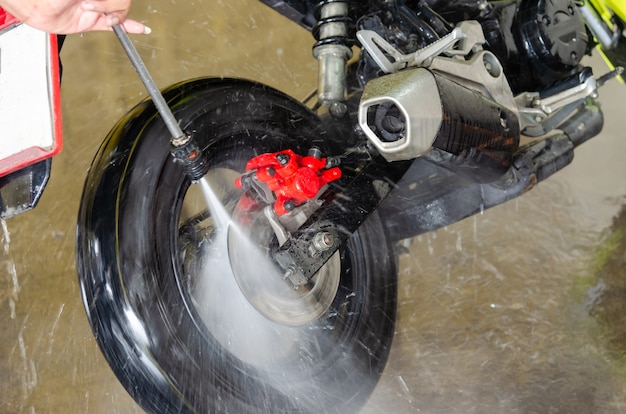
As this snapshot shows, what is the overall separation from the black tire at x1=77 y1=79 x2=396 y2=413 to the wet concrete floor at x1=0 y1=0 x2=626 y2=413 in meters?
0.50

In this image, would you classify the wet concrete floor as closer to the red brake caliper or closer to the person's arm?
the red brake caliper

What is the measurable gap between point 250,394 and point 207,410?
98mm

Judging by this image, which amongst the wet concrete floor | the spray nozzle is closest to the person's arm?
the spray nozzle

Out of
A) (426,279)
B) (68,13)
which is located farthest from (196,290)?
(426,279)

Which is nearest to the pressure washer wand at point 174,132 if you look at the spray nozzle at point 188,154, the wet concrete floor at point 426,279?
the spray nozzle at point 188,154

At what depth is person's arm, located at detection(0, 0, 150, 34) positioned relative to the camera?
28.2 inches

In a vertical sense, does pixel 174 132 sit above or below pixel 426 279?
above

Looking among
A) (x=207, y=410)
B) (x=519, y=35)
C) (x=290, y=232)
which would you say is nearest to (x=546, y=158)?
(x=519, y=35)

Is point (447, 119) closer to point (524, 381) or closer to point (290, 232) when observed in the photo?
point (290, 232)

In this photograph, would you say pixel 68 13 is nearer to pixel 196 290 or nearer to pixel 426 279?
pixel 196 290

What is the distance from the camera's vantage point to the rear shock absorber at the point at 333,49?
3.79 feet

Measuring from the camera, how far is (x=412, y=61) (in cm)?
105

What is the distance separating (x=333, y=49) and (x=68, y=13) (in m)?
0.52

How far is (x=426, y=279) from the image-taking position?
1883 millimetres
